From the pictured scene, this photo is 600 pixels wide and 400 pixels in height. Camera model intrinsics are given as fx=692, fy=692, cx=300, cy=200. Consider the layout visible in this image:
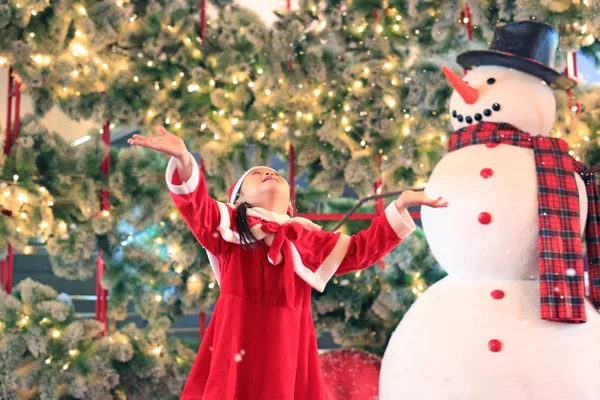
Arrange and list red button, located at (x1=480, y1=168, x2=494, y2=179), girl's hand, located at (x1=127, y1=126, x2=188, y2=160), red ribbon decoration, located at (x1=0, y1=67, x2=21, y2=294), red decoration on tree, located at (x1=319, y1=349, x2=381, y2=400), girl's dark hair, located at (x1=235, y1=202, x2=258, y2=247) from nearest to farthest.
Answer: girl's hand, located at (x1=127, y1=126, x2=188, y2=160) < girl's dark hair, located at (x1=235, y1=202, x2=258, y2=247) < red button, located at (x1=480, y1=168, x2=494, y2=179) < red decoration on tree, located at (x1=319, y1=349, x2=381, y2=400) < red ribbon decoration, located at (x1=0, y1=67, x2=21, y2=294)

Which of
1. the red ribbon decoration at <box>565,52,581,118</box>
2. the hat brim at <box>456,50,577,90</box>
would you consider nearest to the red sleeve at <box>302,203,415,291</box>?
the hat brim at <box>456,50,577,90</box>

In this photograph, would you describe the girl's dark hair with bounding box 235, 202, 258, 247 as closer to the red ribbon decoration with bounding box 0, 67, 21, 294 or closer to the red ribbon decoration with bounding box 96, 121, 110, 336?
the red ribbon decoration with bounding box 96, 121, 110, 336

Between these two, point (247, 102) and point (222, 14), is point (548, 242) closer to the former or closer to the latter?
point (247, 102)

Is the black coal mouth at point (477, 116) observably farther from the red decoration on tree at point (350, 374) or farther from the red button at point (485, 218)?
the red decoration on tree at point (350, 374)

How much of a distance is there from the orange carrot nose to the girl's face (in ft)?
1.90

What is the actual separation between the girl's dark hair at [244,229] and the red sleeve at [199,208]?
0.02 m

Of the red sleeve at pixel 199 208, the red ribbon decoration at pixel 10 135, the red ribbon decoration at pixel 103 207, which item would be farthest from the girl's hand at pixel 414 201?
the red ribbon decoration at pixel 10 135

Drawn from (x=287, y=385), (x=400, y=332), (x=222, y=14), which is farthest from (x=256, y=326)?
(x=222, y=14)

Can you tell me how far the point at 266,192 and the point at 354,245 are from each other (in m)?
0.22

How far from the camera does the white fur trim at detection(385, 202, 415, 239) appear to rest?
1.44m

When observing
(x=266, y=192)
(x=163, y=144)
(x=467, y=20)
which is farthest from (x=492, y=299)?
(x=467, y=20)

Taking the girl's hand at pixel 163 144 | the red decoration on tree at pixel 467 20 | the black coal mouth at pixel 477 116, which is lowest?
the girl's hand at pixel 163 144

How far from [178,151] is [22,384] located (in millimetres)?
1127

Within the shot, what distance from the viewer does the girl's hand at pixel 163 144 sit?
126 centimetres
